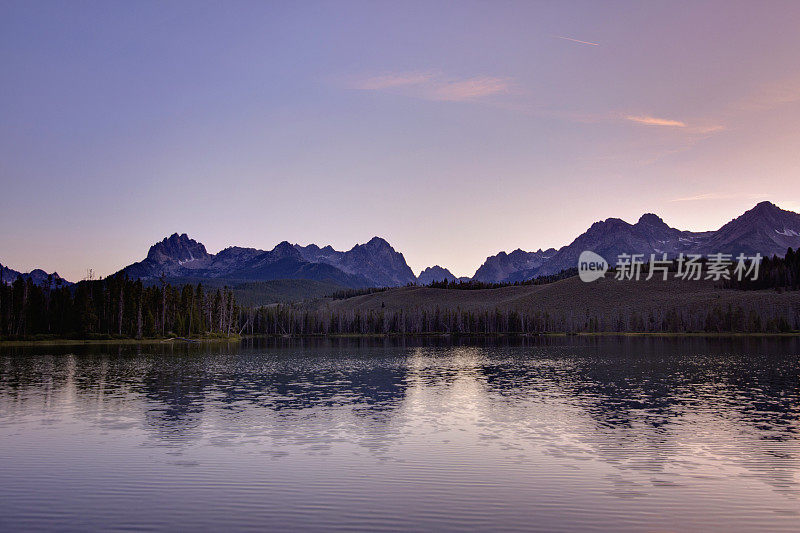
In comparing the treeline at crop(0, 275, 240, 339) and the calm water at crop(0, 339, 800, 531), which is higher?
the treeline at crop(0, 275, 240, 339)

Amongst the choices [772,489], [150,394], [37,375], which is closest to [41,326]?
[37,375]

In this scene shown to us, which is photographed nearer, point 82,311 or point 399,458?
point 399,458

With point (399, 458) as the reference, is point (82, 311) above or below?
above

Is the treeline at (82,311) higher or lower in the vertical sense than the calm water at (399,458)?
higher

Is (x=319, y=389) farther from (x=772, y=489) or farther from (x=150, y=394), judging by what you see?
(x=772, y=489)

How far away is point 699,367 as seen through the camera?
83938 mm

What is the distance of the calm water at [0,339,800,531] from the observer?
1838 cm

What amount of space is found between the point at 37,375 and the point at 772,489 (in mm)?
71142

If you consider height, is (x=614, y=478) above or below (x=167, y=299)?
below

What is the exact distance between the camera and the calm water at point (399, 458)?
18.4 meters

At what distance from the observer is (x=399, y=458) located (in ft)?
87.9

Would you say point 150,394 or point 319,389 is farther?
point 319,389

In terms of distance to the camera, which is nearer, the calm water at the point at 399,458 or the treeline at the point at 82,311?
the calm water at the point at 399,458

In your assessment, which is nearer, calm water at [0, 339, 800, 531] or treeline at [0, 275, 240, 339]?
calm water at [0, 339, 800, 531]
